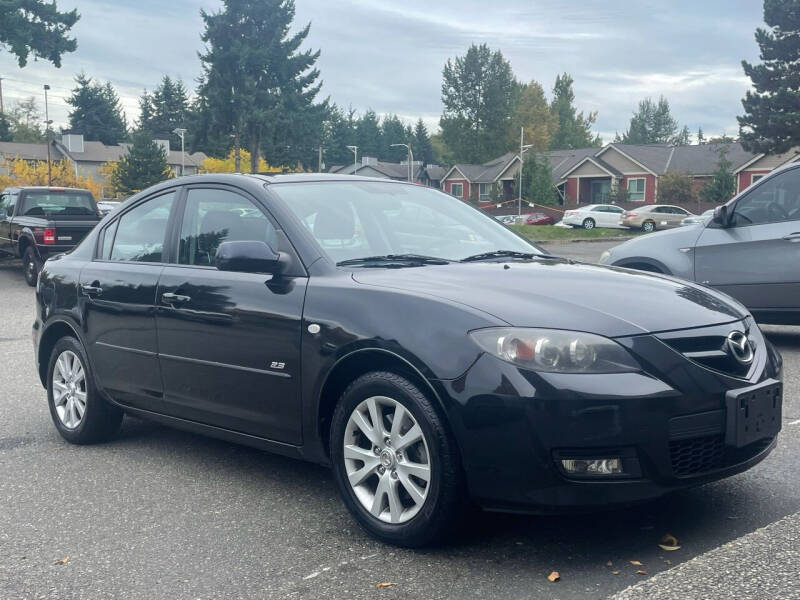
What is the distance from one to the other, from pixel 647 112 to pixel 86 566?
5755 inches

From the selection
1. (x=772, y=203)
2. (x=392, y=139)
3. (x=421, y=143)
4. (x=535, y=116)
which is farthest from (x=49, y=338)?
(x=421, y=143)

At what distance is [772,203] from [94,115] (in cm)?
11576

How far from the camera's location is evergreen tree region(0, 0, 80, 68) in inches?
1326

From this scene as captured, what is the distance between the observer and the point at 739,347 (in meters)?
3.75

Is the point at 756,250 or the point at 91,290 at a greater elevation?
the point at 756,250

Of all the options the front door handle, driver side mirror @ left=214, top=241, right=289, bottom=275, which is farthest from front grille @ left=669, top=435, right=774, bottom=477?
the front door handle

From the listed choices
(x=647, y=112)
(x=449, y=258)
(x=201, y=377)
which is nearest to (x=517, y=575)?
(x=449, y=258)

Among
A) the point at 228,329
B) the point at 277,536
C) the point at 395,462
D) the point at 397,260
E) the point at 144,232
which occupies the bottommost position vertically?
the point at 277,536

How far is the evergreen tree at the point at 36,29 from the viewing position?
33.7 m

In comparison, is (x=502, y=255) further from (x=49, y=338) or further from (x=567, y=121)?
(x=567, y=121)

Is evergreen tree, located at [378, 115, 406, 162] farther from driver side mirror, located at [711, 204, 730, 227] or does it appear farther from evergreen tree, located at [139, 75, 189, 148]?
driver side mirror, located at [711, 204, 730, 227]

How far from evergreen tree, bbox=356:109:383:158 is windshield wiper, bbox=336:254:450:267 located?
13210 cm

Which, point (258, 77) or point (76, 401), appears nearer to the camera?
point (76, 401)

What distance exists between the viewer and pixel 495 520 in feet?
13.3
